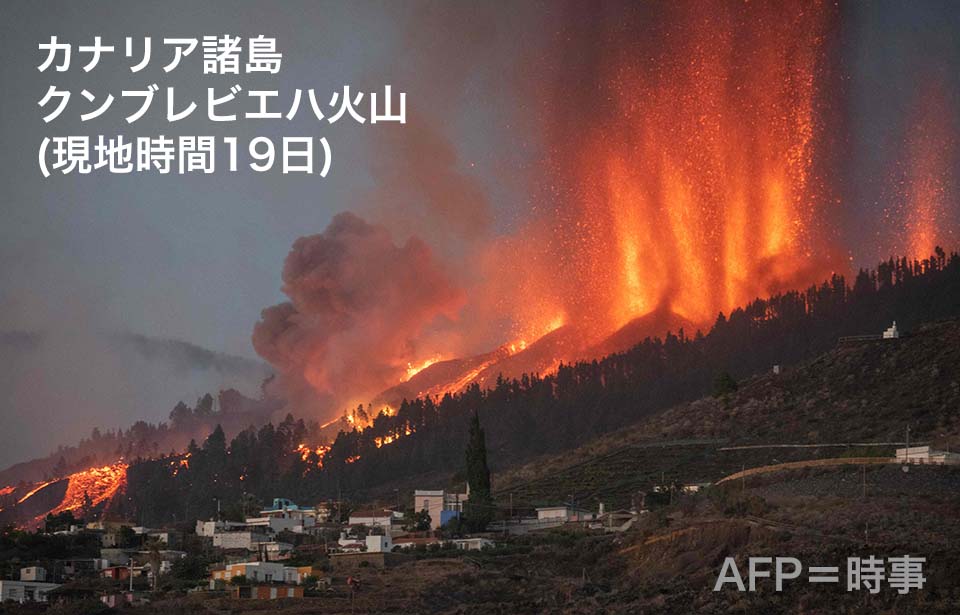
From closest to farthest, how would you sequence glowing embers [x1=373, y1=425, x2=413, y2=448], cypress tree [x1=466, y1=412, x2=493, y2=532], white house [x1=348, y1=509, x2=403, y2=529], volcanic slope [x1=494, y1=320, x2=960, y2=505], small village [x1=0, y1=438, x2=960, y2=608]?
small village [x1=0, y1=438, x2=960, y2=608] → cypress tree [x1=466, y1=412, x2=493, y2=532] → white house [x1=348, y1=509, x2=403, y2=529] → volcanic slope [x1=494, y1=320, x2=960, y2=505] → glowing embers [x1=373, y1=425, x2=413, y2=448]

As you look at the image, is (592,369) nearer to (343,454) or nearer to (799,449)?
(343,454)

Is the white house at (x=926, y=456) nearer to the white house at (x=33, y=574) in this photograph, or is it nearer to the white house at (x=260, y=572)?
the white house at (x=260, y=572)

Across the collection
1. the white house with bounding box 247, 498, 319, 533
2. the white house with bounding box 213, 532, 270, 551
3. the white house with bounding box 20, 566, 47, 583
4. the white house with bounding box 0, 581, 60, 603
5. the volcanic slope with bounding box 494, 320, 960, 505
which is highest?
the volcanic slope with bounding box 494, 320, 960, 505

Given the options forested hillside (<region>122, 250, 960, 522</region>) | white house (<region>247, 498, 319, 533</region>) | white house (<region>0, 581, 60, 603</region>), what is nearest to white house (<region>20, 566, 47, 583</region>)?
white house (<region>0, 581, 60, 603</region>)

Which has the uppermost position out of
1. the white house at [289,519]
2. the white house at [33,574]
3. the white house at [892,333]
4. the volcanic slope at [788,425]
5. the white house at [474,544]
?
the white house at [892,333]

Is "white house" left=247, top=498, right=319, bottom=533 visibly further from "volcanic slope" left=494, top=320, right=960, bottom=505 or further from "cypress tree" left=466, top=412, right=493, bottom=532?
"volcanic slope" left=494, top=320, right=960, bottom=505

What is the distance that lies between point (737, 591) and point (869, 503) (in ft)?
56.7

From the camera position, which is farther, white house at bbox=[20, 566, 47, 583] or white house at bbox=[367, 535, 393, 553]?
white house at bbox=[367, 535, 393, 553]

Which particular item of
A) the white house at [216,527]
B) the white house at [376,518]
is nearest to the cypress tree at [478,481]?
the white house at [376,518]

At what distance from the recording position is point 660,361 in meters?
167

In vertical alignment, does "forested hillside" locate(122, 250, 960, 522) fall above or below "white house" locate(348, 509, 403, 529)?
above

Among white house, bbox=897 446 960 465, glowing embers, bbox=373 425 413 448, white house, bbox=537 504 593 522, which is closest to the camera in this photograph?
white house, bbox=897 446 960 465

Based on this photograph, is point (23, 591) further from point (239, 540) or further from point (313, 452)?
point (313, 452)

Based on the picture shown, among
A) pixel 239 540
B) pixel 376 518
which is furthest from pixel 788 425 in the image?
pixel 239 540
